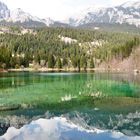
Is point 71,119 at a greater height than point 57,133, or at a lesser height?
lesser

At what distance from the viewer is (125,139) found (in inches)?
947

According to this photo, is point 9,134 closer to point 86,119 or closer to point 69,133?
point 69,133

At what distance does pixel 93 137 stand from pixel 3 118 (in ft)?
37.8

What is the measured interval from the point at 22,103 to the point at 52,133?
20.1 m

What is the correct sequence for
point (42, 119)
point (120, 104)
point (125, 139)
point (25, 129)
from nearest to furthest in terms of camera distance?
point (125, 139) < point (25, 129) < point (42, 119) < point (120, 104)

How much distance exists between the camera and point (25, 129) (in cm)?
2731

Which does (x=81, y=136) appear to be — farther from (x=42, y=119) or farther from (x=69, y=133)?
(x=42, y=119)

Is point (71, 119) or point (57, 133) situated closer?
point (57, 133)

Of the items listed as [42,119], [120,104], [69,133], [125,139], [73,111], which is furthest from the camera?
[120,104]

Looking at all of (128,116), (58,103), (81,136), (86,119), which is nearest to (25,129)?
(81,136)

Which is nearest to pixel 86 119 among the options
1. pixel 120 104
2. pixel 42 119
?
pixel 42 119

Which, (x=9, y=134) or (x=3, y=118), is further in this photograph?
(x=3, y=118)

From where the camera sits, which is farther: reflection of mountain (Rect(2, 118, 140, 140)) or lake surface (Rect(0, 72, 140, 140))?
lake surface (Rect(0, 72, 140, 140))

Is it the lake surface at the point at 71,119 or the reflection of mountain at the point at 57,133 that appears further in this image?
the lake surface at the point at 71,119
